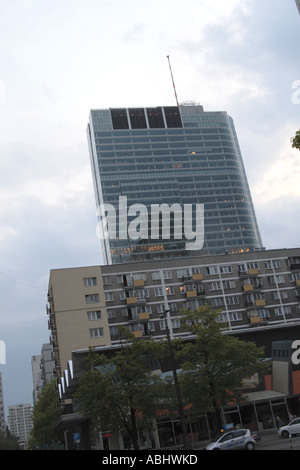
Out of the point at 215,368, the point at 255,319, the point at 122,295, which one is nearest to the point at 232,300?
the point at 255,319

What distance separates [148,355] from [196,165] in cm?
16278

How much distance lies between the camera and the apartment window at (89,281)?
79.9 m

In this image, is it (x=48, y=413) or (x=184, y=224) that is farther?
(x=184, y=224)

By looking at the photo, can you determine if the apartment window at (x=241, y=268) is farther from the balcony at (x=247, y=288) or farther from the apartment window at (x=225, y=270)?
the balcony at (x=247, y=288)

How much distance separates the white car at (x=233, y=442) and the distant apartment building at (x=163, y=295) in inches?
1787

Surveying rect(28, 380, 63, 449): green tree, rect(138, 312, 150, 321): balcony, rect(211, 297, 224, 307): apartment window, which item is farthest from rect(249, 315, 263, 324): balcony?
rect(28, 380, 63, 449): green tree

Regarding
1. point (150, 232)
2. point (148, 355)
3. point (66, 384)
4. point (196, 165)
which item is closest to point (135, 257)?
point (150, 232)

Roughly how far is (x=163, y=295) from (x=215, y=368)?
46649mm

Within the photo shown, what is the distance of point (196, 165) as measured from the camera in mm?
198250

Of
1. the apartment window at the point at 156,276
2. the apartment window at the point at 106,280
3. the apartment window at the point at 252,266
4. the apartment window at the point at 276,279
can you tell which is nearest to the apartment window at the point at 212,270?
the apartment window at the point at 252,266

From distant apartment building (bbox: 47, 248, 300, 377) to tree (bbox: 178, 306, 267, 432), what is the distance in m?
36.9
